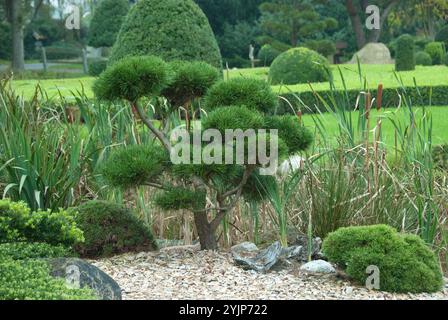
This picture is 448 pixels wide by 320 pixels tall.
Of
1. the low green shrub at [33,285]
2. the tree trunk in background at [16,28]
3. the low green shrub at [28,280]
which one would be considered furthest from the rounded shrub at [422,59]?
the low green shrub at [33,285]

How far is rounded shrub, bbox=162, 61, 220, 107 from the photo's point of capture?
537cm

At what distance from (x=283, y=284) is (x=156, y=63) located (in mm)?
1531

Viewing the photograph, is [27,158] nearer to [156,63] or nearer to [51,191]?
[51,191]

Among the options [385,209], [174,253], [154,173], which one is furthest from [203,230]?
[385,209]

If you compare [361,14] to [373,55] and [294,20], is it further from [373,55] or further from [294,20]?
[373,55]

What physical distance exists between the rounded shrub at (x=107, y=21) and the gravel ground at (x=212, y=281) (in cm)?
2536

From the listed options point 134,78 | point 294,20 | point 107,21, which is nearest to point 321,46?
point 294,20

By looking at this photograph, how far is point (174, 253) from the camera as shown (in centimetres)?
531

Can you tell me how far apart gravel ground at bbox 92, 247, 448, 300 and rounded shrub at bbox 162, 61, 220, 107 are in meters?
1.08

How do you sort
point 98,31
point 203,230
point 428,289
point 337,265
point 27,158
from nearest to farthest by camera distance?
point 428,289 < point 337,265 < point 203,230 < point 27,158 < point 98,31

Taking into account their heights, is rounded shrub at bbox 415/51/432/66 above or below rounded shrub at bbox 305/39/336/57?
below

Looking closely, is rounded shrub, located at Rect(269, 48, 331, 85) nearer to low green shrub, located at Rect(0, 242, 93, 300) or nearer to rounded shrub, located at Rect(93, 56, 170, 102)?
rounded shrub, located at Rect(93, 56, 170, 102)

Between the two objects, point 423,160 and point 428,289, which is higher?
point 423,160

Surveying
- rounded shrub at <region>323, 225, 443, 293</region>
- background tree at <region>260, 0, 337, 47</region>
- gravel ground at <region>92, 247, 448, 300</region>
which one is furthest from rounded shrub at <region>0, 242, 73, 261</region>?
background tree at <region>260, 0, 337, 47</region>
